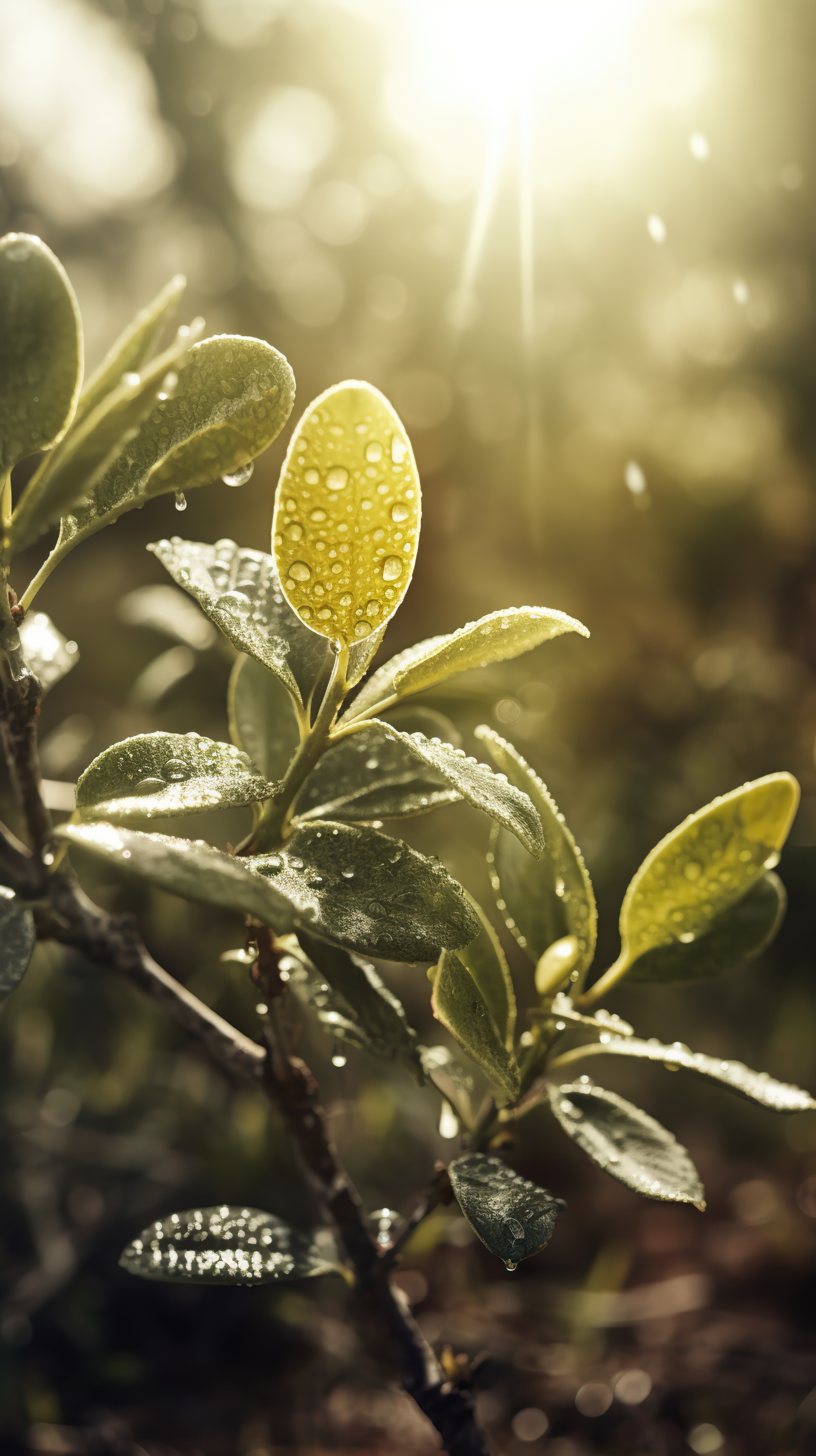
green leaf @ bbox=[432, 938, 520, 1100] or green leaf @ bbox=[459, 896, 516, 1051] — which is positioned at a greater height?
green leaf @ bbox=[432, 938, 520, 1100]

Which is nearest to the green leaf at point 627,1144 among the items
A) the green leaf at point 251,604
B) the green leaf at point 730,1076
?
the green leaf at point 730,1076

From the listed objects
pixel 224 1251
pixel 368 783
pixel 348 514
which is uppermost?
pixel 348 514

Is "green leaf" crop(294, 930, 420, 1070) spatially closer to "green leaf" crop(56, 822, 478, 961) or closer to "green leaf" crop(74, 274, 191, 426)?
"green leaf" crop(56, 822, 478, 961)

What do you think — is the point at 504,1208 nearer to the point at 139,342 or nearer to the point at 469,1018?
the point at 469,1018

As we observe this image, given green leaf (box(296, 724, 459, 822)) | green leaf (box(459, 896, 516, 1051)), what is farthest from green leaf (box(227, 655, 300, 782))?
green leaf (box(459, 896, 516, 1051))

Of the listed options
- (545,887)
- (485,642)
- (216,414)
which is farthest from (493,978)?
(216,414)

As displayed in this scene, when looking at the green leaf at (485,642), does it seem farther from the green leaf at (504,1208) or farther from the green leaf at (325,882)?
the green leaf at (504,1208)

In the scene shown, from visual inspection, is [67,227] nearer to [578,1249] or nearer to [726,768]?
[726,768]
